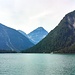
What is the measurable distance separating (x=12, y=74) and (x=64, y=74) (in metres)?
23.6

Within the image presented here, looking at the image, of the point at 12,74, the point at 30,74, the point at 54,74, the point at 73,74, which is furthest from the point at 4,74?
the point at 73,74

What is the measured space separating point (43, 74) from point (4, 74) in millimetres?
18129

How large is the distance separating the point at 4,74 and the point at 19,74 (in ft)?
24.1

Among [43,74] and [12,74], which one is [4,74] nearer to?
[12,74]

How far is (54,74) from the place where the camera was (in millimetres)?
99250

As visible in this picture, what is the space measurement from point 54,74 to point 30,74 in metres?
10.9

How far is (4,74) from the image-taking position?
333 ft

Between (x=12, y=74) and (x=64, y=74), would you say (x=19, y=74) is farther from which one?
(x=64, y=74)

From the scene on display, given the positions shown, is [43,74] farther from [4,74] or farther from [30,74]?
[4,74]

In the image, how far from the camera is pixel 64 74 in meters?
98.1

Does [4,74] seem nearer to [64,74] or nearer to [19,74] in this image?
[19,74]

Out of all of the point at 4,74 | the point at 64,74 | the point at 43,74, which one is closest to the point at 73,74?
the point at 64,74

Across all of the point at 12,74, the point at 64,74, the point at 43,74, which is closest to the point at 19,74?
the point at 12,74

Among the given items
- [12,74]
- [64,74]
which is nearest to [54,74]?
[64,74]
